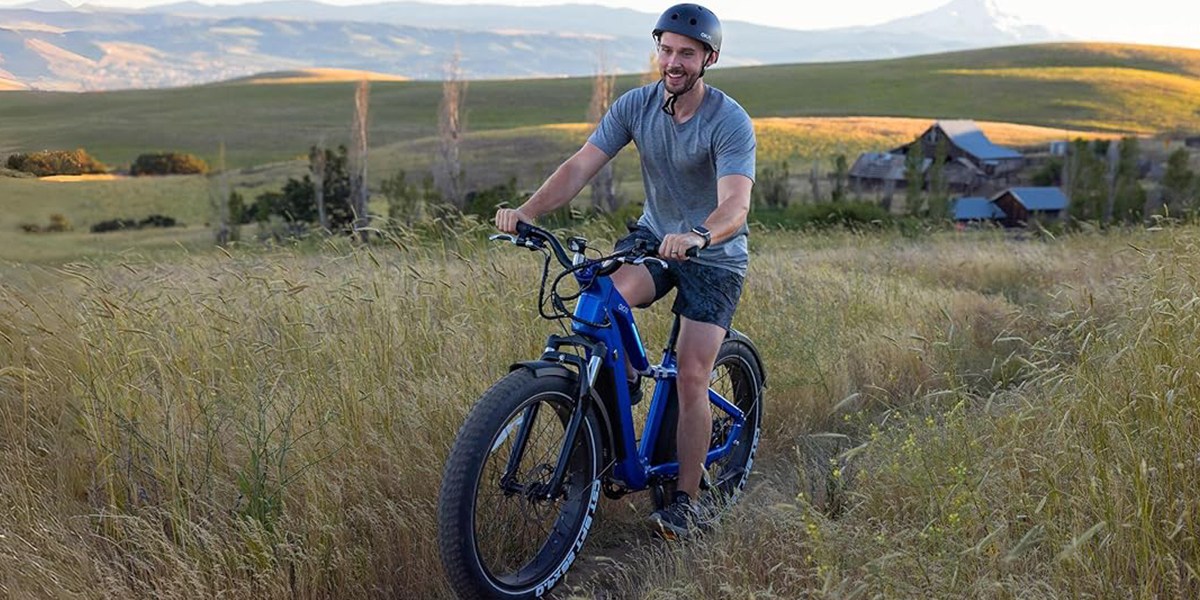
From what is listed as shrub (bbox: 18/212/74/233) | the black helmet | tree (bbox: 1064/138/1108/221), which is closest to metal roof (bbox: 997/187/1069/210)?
tree (bbox: 1064/138/1108/221)

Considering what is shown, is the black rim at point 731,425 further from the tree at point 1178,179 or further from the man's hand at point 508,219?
the tree at point 1178,179

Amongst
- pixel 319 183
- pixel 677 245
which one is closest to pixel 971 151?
pixel 319 183

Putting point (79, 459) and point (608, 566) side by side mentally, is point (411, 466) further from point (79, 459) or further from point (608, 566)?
point (79, 459)

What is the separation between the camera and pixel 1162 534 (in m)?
3.27

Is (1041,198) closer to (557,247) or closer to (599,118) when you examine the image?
(599,118)

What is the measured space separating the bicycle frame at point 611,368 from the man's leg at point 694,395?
118 millimetres

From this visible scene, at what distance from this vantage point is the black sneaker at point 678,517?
14.2 ft

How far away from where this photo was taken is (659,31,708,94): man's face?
4.08 m

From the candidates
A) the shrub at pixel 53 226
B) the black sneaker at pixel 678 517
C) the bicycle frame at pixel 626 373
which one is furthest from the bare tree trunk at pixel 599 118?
the black sneaker at pixel 678 517

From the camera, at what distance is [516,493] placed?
4.03 meters

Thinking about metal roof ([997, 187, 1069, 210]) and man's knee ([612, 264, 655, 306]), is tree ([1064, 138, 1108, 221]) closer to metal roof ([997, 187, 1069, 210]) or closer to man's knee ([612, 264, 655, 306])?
metal roof ([997, 187, 1069, 210])

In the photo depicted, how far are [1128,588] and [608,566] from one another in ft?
6.75

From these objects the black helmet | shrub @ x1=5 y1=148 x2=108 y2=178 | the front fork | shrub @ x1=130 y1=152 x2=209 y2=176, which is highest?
the black helmet

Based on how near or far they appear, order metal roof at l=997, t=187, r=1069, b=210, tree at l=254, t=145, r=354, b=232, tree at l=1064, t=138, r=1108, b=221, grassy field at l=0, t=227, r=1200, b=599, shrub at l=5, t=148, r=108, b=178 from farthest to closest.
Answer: metal roof at l=997, t=187, r=1069, b=210 → tree at l=1064, t=138, r=1108, b=221 → tree at l=254, t=145, r=354, b=232 → shrub at l=5, t=148, r=108, b=178 → grassy field at l=0, t=227, r=1200, b=599
